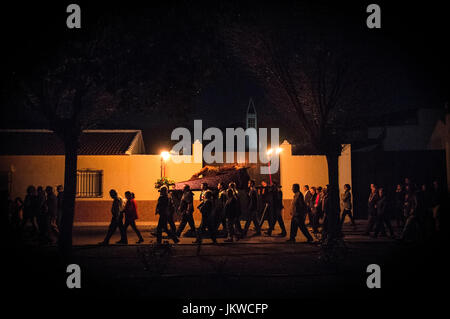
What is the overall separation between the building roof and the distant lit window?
1.47 meters

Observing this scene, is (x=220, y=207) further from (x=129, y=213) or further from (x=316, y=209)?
(x=316, y=209)

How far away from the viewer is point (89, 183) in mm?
17891

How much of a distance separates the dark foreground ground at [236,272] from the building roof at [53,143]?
963cm

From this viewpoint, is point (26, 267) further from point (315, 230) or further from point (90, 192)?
point (90, 192)

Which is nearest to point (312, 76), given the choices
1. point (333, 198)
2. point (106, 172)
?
point (333, 198)

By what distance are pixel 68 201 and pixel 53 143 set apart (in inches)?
478

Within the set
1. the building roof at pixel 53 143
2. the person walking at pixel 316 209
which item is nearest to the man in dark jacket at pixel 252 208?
the person walking at pixel 316 209

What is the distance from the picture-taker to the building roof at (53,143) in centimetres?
1936

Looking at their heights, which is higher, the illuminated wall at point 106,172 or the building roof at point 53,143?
the building roof at point 53,143

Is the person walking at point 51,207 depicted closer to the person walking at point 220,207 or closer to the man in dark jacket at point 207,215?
the man in dark jacket at point 207,215

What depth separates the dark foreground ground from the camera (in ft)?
19.5
